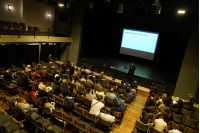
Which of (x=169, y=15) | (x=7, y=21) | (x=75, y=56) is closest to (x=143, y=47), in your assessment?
(x=169, y=15)

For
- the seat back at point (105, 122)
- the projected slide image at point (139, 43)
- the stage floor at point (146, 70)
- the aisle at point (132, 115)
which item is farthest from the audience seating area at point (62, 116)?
the projected slide image at point (139, 43)

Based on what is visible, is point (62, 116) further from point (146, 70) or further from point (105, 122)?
point (146, 70)

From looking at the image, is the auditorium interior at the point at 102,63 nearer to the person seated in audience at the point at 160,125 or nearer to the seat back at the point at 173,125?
the seat back at the point at 173,125

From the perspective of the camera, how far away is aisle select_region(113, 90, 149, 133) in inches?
209

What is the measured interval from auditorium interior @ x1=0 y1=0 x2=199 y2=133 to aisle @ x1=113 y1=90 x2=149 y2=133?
4 cm

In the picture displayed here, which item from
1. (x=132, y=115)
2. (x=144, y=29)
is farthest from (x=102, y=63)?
(x=132, y=115)

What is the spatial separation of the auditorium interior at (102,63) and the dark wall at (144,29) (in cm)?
7

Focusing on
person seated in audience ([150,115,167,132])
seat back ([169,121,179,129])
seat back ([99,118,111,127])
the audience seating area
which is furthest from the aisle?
seat back ([169,121,179,129])

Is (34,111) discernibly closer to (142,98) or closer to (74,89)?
(74,89)

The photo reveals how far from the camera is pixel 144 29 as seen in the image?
40.5ft

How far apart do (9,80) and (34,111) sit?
321 cm

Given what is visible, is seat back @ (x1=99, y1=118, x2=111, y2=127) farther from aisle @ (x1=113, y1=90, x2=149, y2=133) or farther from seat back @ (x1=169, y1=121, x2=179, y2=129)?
seat back @ (x1=169, y1=121, x2=179, y2=129)

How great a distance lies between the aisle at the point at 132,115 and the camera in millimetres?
5305

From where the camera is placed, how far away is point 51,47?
518 inches
